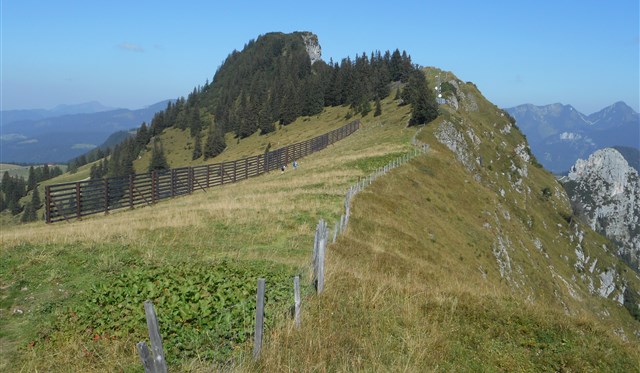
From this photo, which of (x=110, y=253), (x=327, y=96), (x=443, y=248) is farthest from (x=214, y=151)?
(x=110, y=253)

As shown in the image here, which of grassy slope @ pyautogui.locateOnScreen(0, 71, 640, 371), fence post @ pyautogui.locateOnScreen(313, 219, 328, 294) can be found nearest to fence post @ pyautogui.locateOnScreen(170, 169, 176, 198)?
grassy slope @ pyautogui.locateOnScreen(0, 71, 640, 371)

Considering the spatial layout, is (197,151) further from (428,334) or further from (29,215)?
(428,334)

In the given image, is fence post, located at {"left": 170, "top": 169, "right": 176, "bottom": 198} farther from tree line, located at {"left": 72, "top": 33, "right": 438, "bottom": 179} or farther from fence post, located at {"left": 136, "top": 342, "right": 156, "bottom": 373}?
tree line, located at {"left": 72, "top": 33, "right": 438, "bottom": 179}

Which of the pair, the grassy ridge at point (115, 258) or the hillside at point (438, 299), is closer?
the grassy ridge at point (115, 258)

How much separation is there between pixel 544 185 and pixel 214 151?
308 ft

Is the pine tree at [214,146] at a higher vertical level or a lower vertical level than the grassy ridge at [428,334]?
higher

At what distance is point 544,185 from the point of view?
395 feet

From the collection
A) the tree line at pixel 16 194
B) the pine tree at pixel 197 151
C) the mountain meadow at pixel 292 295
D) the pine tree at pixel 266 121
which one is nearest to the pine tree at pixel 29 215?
the tree line at pixel 16 194

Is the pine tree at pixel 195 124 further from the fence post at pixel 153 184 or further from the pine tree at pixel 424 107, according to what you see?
the fence post at pixel 153 184

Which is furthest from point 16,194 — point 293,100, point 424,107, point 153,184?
point 153,184

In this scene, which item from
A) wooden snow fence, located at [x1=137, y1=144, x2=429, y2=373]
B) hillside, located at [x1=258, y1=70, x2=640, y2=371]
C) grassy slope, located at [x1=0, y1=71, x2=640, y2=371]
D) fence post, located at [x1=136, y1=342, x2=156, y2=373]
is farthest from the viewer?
hillside, located at [x1=258, y1=70, x2=640, y2=371]

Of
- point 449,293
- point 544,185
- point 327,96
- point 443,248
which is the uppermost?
point 327,96

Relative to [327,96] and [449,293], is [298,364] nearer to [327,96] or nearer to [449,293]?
[449,293]

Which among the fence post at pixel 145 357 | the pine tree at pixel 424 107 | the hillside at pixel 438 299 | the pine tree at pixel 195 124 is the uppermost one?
the pine tree at pixel 195 124
